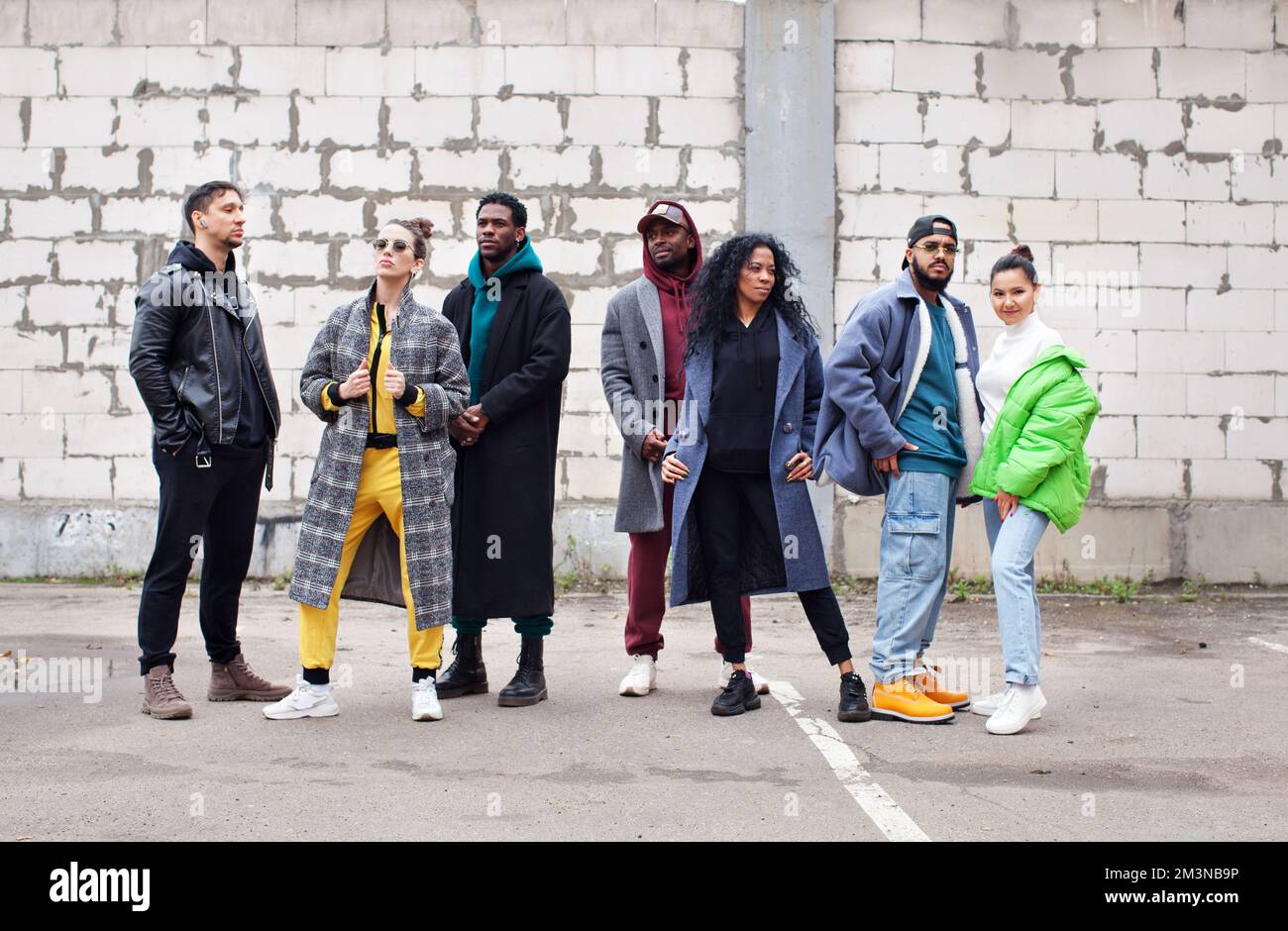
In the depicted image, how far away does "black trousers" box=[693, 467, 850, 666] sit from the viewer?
18.8ft

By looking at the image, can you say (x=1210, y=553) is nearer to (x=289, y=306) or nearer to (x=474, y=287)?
(x=474, y=287)

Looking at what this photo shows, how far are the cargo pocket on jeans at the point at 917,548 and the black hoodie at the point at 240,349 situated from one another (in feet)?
9.44

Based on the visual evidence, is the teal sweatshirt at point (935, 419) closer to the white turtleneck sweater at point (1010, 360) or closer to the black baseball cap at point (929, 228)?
the white turtleneck sweater at point (1010, 360)

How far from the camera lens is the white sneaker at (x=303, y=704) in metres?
5.53

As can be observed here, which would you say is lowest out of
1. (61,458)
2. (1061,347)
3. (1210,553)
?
(1210,553)

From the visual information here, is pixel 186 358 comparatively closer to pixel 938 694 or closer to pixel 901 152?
pixel 938 694

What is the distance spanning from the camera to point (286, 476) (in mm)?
9938

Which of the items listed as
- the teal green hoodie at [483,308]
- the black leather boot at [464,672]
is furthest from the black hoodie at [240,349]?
the black leather boot at [464,672]

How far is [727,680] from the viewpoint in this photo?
5949 millimetres

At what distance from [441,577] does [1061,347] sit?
2.76 meters

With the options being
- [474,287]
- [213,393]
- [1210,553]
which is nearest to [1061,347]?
[474,287]

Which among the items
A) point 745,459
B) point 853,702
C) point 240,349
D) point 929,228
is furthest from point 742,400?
point 240,349

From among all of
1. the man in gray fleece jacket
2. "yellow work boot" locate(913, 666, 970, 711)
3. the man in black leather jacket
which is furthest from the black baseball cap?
the man in black leather jacket

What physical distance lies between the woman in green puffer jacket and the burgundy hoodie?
4.57 feet
